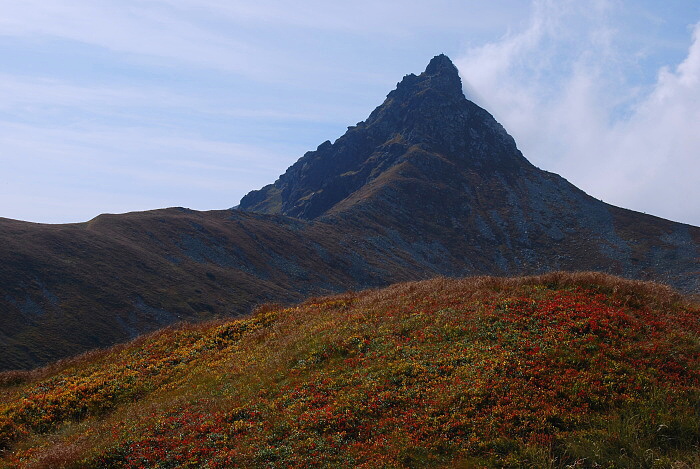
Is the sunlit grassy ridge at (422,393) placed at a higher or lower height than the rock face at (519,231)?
lower

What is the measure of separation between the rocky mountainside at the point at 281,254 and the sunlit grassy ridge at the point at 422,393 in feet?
124

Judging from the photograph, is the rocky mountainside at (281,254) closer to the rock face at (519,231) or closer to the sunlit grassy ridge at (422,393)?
the rock face at (519,231)

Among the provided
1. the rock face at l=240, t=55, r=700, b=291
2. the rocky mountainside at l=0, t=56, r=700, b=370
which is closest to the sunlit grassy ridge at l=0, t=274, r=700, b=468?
the rocky mountainside at l=0, t=56, r=700, b=370

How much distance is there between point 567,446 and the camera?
1130 centimetres

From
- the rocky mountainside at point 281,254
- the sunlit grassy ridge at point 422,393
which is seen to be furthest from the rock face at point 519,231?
the sunlit grassy ridge at point 422,393

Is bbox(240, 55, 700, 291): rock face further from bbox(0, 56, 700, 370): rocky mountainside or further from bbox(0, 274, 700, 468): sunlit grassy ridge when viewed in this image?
bbox(0, 274, 700, 468): sunlit grassy ridge

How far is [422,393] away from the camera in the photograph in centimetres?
1432

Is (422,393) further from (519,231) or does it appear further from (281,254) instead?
(519,231)

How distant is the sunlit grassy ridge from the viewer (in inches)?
468

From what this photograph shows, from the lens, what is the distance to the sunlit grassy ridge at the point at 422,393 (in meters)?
11.9

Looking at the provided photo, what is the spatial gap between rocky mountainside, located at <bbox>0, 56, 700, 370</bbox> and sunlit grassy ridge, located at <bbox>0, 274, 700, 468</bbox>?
124 feet

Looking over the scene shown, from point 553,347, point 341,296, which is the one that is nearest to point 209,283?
point 341,296

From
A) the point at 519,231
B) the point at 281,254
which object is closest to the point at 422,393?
the point at 281,254

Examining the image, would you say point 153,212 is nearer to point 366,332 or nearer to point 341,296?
point 341,296
